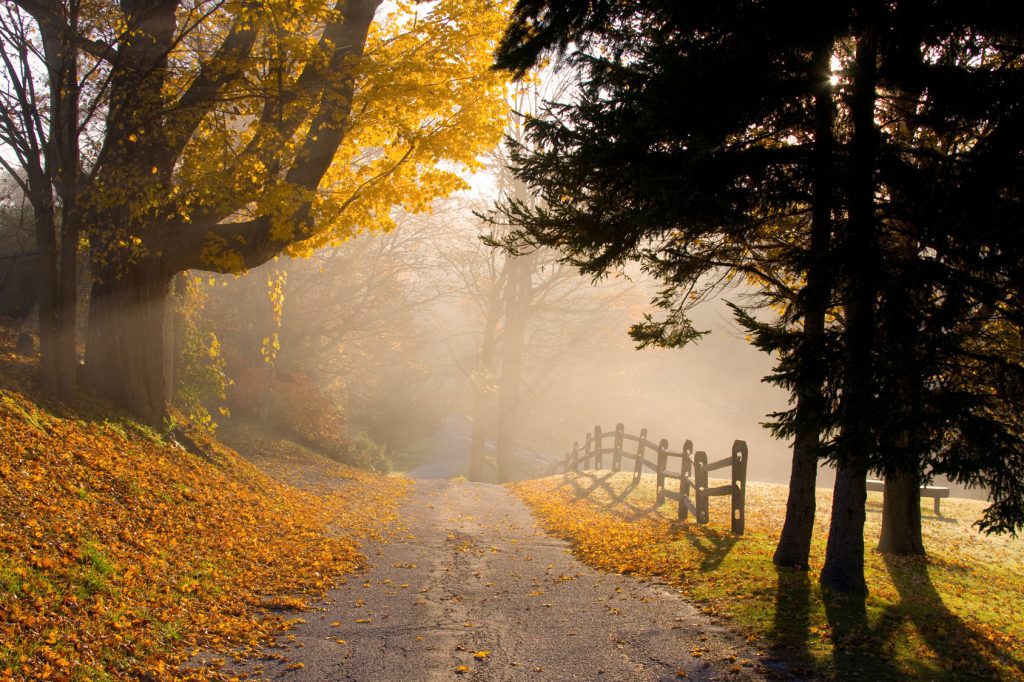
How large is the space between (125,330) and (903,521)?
12.3 metres

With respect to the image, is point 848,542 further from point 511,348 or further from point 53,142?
point 511,348

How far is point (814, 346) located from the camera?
6332 mm

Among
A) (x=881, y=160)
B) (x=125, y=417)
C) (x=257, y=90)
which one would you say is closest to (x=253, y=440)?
(x=125, y=417)

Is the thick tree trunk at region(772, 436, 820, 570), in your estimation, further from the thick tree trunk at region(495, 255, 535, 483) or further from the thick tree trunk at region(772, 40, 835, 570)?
the thick tree trunk at region(495, 255, 535, 483)

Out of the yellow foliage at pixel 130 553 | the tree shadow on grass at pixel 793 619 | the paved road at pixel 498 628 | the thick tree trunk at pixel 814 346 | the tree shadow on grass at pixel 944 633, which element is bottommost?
the paved road at pixel 498 628

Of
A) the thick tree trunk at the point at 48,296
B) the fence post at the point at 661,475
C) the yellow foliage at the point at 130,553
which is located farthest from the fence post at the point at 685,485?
the thick tree trunk at the point at 48,296

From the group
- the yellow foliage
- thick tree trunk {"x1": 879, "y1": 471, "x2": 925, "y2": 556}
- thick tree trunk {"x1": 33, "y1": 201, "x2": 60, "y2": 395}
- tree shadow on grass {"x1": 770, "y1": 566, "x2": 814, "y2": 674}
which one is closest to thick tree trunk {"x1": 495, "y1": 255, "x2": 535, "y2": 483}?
the yellow foliage

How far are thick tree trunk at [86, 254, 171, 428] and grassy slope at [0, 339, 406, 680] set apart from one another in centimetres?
86

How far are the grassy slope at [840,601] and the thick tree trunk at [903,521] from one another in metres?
0.32

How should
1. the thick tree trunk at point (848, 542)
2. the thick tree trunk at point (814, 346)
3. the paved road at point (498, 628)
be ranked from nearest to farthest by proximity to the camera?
the paved road at point (498, 628)
the thick tree trunk at point (814, 346)
the thick tree trunk at point (848, 542)

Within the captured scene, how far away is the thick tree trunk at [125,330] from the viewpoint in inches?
440

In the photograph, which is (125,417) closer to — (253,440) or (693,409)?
(253,440)

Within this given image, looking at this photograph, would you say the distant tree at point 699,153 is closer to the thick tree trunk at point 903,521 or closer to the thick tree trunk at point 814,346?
the thick tree trunk at point 814,346

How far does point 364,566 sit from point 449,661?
11.0 feet
